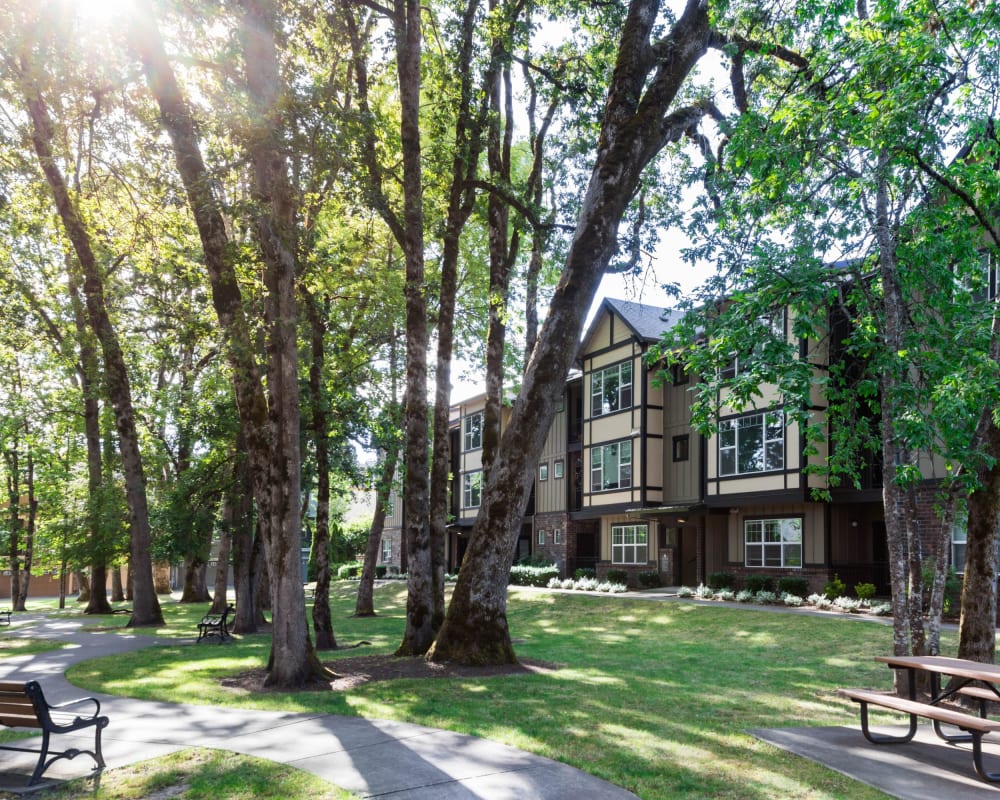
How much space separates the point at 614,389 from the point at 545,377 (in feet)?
68.3

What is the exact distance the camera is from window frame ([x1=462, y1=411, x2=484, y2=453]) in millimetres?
43188

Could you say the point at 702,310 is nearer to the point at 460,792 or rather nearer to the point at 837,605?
the point at 460,792

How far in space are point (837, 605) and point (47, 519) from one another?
31462mm

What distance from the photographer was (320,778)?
6016mm

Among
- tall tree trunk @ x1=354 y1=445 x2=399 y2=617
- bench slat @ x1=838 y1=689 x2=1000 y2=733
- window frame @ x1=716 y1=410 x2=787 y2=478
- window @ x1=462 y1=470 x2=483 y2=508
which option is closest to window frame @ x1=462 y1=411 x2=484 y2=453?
window @ x1=462 y1=470 x2=483 y2=508

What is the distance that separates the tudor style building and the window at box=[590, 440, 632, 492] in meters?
0.06

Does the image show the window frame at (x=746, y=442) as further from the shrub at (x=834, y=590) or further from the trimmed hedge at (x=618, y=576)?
the trimmed hedge at (x=618, y=576)

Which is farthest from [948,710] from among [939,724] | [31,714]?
[31,714]

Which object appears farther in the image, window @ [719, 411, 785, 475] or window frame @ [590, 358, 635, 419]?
window frame @ [590, 358, 635, 419]

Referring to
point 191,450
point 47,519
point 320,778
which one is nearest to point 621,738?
point 320,778

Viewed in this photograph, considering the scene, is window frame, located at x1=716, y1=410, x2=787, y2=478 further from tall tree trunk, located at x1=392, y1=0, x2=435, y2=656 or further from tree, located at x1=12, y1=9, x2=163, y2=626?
tree, located at x1=12, y1=9, x2=163, y2=626

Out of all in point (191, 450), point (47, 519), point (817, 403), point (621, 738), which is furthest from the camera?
point (47, 519)

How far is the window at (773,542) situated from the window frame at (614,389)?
7.02m

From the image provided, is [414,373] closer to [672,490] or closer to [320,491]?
[320,491]
